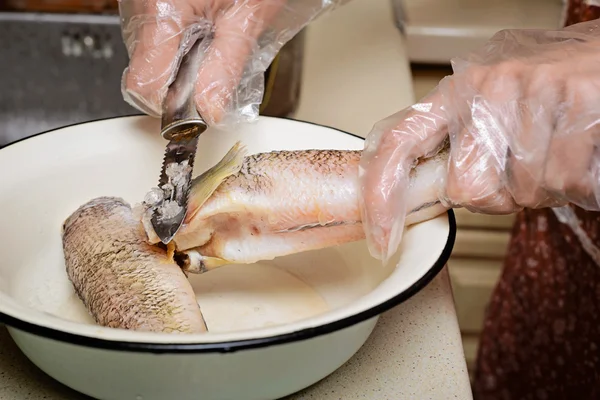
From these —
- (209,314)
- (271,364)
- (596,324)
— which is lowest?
(596,324)

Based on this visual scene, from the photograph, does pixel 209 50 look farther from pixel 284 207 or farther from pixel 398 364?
pixel 398 364

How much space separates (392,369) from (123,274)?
0.27m

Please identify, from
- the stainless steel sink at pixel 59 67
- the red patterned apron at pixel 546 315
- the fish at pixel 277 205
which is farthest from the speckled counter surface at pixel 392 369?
the stainless steel sink at pixel 59 67

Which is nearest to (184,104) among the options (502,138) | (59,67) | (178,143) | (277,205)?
(178,143)

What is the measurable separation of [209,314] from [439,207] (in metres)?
0.27

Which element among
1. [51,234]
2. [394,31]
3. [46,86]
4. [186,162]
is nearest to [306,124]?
[186,162]

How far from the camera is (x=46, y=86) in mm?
1340

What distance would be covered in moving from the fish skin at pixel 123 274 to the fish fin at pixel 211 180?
64 mm

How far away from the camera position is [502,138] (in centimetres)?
65

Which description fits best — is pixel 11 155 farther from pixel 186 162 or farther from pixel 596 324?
pixel 596 324

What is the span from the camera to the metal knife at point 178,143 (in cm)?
69

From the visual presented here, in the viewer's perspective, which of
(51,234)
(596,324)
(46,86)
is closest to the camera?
(51,234)

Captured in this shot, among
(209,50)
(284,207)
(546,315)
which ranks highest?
(209,50)

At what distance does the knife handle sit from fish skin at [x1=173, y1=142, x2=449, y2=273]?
88mm
